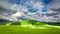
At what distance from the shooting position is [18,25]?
3.27 m

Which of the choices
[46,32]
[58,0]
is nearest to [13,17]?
[46,32]

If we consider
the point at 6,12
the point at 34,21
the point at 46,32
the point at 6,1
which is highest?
the point at 6,1

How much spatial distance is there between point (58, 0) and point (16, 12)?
0.80 m

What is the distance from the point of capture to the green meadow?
10.6 ft

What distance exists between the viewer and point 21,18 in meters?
3.29

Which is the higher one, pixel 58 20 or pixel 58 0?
pixel 58 0

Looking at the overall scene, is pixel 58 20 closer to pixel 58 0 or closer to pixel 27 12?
pixel 58 0

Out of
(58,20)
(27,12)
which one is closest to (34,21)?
(27,12)

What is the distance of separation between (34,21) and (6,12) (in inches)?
21.1

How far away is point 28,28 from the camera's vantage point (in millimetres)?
3260

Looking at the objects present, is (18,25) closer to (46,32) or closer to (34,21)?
(34,21)

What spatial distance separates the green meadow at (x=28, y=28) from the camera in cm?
325

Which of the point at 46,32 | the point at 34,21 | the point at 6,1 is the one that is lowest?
the point at 46,32

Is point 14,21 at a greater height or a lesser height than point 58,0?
lesser
